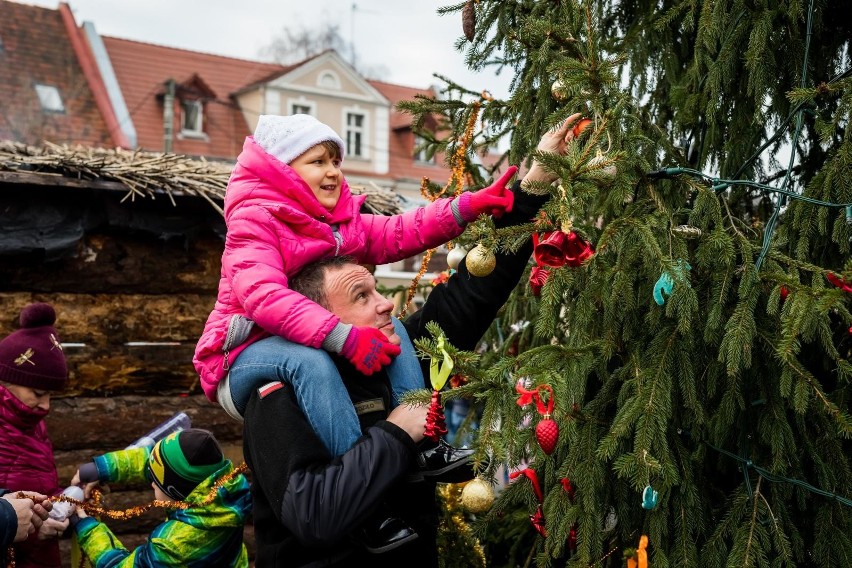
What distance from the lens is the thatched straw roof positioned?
4.71 m

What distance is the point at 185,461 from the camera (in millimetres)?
3404

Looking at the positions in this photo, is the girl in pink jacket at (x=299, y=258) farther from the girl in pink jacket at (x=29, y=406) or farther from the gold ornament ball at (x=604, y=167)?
the girl in pink jacket at (x=29, y=406)

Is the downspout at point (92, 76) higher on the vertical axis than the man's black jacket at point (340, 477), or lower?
higher

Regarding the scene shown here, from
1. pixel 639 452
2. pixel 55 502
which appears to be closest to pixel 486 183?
pixel 639 452

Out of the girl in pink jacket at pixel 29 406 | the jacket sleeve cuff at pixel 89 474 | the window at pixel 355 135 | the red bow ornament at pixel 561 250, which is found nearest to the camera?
the red bow ornament at pixel 561 250

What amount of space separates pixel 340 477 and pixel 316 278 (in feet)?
2.24

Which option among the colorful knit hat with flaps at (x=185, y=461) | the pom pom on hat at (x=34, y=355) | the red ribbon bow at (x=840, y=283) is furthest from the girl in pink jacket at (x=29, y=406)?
the red ribbon bow at (x=840, y=283)

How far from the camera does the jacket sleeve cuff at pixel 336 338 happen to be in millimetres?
2271

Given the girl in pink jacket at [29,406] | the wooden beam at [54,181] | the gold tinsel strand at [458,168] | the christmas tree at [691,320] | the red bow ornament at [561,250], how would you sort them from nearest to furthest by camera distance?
the red bow ornament at [561,250] < the christmas tree at [691,320] < the gold tinsel strand at [458,168] < the girl in pink jacket at [29,406] < the wooden beam at [54,181]

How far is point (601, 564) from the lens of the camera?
273 centimetres

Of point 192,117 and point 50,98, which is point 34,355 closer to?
point 50,98

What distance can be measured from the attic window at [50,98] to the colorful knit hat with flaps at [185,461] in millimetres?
18843

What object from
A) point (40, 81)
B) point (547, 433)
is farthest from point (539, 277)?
point (40, 81)

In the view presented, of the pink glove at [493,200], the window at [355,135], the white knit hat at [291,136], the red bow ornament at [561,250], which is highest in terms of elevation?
the window at [355,135]
